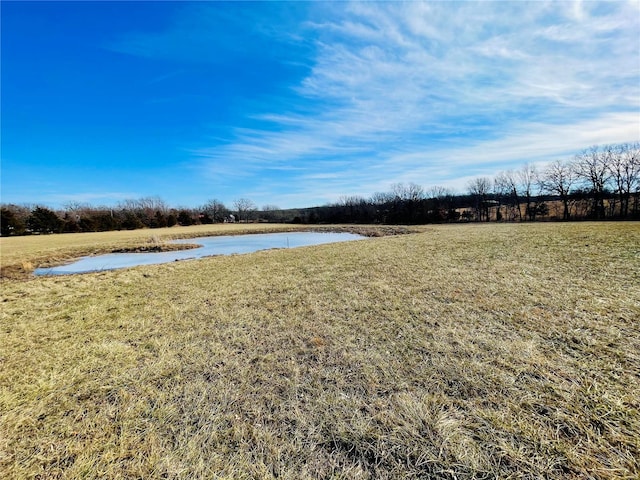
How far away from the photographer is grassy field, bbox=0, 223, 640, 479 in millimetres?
1770

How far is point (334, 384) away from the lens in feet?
8.52

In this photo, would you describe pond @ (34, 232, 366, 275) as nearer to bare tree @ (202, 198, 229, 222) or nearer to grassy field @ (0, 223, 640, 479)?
grassy field @ (0, 223, 640, 479)

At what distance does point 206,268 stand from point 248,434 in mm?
7742

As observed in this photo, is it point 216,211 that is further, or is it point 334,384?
point 216,211

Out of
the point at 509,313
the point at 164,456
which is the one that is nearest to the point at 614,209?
the point at 509,313

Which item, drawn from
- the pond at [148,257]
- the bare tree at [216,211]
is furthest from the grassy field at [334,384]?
the bare tree at [216,211]

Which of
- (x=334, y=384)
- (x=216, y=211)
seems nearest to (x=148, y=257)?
(x=334, y=384)

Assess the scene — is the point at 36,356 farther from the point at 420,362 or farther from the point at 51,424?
the point at 420,362

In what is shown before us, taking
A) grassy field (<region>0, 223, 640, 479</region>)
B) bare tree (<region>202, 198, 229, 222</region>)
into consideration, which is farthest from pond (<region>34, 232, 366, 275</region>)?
bare tree (<region>202, 198, 229, 222</region>)

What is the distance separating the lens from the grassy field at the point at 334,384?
5.81ft

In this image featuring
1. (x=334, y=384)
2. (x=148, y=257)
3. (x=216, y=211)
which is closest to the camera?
(x=334, y=384)

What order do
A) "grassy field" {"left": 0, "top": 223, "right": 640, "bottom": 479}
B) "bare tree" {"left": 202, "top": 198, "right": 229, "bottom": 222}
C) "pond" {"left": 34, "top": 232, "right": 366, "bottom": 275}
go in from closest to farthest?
"grassy field" {"left": 0, "top": 223, "right": 640, "bottom": 479}, "pond" {"left": 34, "top": 232, "right": 366, "bottom": 275}, "bare tree" {"left": 202, "top": 198, "right": 229, "bottom": 222}

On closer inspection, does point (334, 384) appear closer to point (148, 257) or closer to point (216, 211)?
point (148, 257)

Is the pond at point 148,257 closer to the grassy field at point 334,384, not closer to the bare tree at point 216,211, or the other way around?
the grassy field at point 334,384
